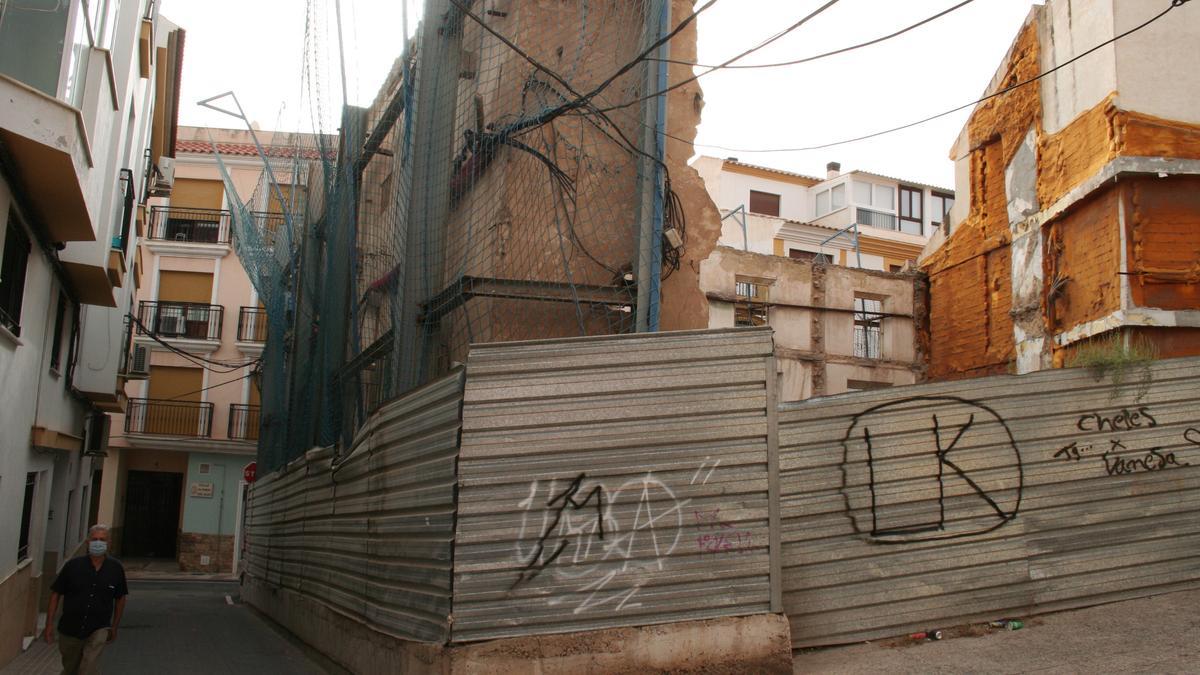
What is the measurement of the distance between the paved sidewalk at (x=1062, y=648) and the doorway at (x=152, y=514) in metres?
29.5

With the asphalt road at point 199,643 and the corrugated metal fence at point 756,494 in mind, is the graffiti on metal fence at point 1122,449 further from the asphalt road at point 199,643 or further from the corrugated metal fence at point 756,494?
the asphalt road at point 199,643

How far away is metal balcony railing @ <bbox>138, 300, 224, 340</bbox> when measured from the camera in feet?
105

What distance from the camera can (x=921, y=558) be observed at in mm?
6719

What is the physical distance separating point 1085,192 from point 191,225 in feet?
93.8

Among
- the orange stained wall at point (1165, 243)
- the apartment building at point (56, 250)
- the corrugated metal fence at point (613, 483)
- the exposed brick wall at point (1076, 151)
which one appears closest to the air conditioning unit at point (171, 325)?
the apartment building at point (56, 250)

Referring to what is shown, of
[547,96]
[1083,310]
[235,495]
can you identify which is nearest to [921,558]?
[547,96]

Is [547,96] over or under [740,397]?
over

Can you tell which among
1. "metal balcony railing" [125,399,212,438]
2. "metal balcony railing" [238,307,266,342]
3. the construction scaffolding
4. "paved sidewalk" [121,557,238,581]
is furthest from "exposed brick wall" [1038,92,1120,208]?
"metal balcony railing" [125,399,212,438]

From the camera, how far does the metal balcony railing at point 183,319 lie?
31891 millimetres

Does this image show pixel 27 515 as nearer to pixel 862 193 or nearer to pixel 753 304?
pixel 753 304

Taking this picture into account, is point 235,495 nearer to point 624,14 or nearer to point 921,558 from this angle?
point 624,14

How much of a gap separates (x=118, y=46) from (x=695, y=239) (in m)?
8.26

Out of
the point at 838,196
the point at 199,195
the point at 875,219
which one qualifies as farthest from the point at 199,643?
the point at 875,219

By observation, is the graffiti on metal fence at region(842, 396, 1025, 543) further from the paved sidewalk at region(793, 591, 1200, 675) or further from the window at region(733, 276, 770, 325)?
the window at region(733, 276, 770, 325)
